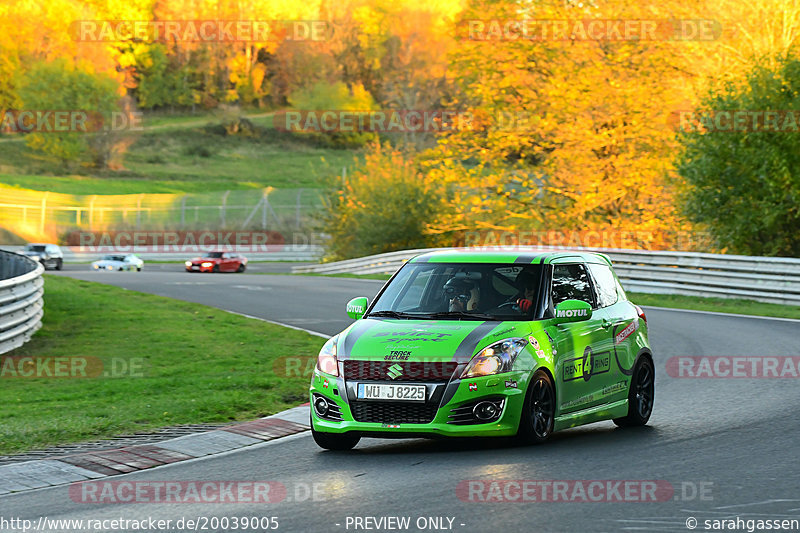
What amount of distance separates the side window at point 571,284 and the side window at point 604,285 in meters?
0.16

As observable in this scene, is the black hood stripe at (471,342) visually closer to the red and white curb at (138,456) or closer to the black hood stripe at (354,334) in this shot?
the black hood stripe at (354,334)

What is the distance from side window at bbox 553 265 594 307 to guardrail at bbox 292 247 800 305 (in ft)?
48.8

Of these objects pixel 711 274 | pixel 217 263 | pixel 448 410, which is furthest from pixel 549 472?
pixel 217 263

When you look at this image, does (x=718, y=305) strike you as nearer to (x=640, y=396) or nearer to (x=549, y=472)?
(x=640, y=396)

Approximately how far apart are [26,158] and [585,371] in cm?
11401

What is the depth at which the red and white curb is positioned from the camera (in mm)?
8516

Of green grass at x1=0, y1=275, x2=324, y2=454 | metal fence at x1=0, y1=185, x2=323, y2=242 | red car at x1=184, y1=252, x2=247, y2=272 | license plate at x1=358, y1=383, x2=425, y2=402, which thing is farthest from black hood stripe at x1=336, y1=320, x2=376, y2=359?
metal fence at x1=0, y1=185, x2=323, y2=242

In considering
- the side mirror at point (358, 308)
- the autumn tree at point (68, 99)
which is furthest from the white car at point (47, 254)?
the autumn tree at point (68, 99)

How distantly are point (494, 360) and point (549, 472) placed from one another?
109 centimetres

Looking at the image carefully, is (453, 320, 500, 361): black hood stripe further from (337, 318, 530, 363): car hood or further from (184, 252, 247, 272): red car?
(184, 252, 247, 272): red car

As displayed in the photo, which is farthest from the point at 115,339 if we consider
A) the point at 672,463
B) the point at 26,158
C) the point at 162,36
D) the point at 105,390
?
the point at 162,36

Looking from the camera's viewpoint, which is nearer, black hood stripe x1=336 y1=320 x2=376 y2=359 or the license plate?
the license plate

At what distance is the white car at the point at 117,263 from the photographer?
61.3 metres

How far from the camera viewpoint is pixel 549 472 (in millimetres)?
8039
